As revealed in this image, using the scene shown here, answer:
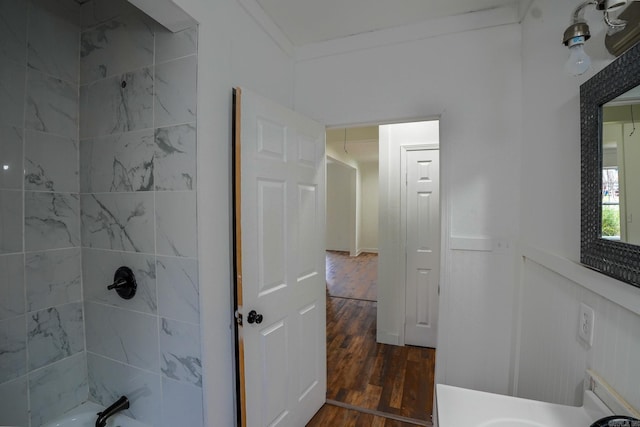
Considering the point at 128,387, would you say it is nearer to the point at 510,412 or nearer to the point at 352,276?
the point at 510,412

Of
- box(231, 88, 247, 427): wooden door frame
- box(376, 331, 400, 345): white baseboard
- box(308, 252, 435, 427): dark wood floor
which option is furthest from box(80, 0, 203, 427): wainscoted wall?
box(376, 331, 400, 345): white baseboard

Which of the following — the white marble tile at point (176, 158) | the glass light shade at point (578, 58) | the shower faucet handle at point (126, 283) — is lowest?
the shower faucet handle at point (126, 283)

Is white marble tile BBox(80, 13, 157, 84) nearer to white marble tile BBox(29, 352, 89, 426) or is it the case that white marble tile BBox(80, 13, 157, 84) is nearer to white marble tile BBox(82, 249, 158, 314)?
white marble tile BBox(82, 249, 158, 314)

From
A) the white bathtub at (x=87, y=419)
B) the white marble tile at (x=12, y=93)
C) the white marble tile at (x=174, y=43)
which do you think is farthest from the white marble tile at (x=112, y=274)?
the white marble tile at (x=174, y=43)

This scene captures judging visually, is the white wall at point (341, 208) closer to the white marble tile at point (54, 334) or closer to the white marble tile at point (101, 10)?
the white marble tile at point (101, 10)

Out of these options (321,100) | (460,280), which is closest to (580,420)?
(460,280)

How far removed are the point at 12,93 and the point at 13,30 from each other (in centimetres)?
30

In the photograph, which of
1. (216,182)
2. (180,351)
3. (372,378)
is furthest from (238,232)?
(372,378)

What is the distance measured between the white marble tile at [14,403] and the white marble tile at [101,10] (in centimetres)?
181

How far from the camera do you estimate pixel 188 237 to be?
1181 millimetres

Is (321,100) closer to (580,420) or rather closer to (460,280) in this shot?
(460,280)

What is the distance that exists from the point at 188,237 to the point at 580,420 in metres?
1.50

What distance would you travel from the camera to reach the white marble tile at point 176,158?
3.83ft

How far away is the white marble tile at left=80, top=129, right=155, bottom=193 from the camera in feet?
4.17
